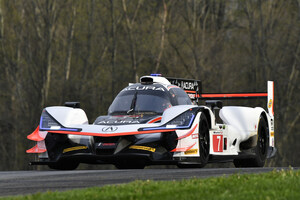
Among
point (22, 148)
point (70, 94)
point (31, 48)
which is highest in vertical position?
point (31, 48)

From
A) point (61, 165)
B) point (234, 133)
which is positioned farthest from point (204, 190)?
point (234, 133)

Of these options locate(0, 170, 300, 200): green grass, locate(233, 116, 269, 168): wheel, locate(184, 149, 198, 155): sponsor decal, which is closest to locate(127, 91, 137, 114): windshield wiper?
locate(184, 149, 198, 155): sponsor decal

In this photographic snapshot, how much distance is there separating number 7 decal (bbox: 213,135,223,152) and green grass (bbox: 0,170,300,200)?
4656mm

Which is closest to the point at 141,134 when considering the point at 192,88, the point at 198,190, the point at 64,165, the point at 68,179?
the point at 64,165

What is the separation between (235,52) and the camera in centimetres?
4403

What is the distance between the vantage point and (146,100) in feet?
48.7

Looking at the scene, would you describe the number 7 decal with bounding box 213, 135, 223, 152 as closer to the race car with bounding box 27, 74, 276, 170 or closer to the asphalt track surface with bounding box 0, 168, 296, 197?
the race car with bounding box 27, 74, 276, 170

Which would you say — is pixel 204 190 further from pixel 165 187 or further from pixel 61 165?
pixel 61 165

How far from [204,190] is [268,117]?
9169mm

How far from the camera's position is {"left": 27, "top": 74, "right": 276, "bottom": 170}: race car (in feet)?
43.1

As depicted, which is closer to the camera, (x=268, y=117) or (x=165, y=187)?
(x=165, y=187)

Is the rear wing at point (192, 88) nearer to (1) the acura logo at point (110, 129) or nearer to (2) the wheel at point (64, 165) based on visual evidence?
(2) the wheel at point (64, 165)

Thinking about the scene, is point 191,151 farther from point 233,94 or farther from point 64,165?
point 233,94

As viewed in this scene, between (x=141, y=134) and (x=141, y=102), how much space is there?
1684 mm
